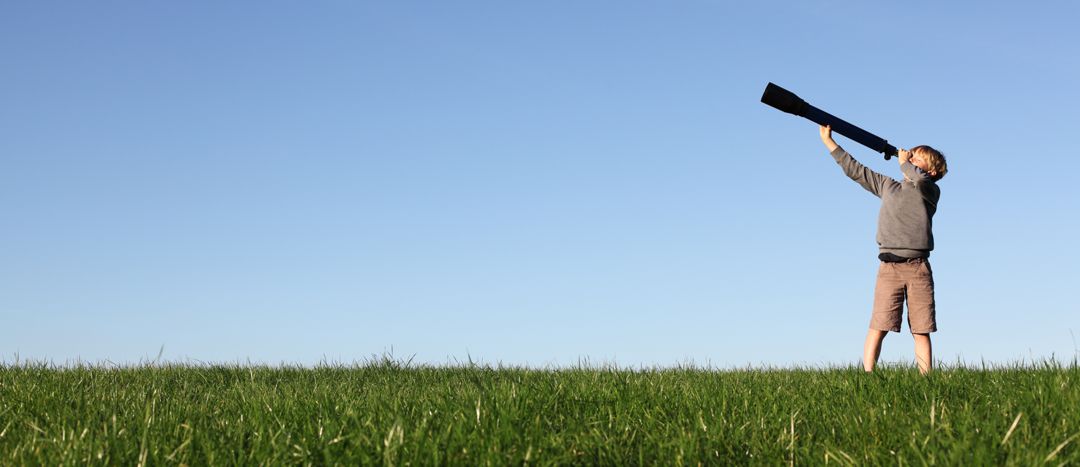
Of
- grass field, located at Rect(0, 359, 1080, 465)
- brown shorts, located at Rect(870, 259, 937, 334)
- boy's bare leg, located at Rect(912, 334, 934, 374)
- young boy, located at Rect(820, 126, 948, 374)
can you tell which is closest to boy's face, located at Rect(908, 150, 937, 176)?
young boy, located at Rect(820, 126, 948, 374)

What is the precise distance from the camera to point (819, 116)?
9.36 meters

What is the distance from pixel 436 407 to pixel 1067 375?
4422 mm

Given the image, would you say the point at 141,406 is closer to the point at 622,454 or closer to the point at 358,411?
the point at 358,411

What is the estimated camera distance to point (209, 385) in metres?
9.16

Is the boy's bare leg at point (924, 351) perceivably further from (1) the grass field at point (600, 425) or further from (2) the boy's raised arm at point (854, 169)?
(1) the grass field at point (600, 425)

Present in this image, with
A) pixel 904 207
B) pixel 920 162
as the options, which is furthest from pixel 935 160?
pixel 904 207

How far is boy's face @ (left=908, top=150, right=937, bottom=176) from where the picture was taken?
9336mm

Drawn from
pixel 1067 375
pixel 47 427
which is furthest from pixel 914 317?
pixel 47 427

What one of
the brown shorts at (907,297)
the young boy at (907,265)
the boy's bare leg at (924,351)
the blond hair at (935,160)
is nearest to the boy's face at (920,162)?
the blond hair at (935,160)

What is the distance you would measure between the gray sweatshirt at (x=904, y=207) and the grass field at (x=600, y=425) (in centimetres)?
215

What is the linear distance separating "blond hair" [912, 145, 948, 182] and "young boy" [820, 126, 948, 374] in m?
0.18

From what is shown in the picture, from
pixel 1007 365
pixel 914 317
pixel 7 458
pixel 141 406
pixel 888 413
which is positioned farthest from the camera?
pixel 914 317

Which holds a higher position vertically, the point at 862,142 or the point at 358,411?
the point at 862,142

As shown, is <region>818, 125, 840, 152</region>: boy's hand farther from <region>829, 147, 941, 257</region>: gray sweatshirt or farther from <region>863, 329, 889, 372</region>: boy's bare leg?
<region>863, 329, 889, 372</region>: boy's bare leg
